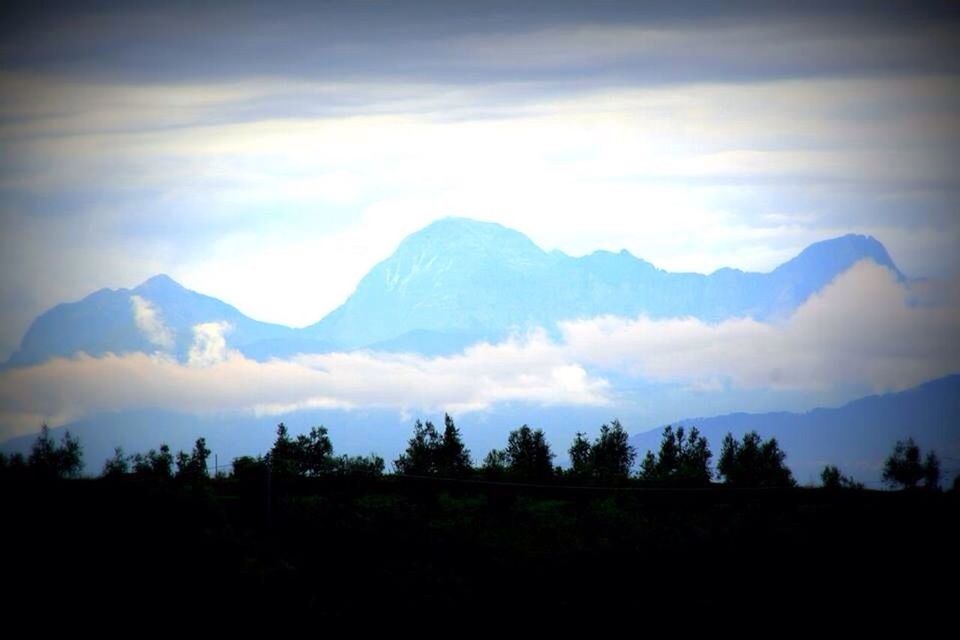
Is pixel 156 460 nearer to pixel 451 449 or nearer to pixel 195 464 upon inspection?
pixel 195 464

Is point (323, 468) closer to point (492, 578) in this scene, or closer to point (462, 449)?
point (492, 578)

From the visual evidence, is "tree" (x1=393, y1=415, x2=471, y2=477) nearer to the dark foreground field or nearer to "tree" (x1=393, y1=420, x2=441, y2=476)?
"tree" (x1=393, y1=420, x2=441, y2=476)

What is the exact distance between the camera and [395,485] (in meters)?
57.8

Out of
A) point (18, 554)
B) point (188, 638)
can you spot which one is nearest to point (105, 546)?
point (18, 554)

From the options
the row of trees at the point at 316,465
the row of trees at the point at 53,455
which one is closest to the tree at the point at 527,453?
the row of trees at the point at 316,465

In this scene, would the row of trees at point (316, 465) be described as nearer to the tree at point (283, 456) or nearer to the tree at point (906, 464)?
the tree at point (283, 456)

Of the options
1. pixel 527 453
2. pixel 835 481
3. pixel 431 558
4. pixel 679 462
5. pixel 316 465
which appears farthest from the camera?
pixel 679 462

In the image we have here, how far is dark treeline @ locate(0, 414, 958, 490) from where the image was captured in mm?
55781

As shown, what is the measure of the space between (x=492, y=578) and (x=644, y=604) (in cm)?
567

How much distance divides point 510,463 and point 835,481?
19.6m

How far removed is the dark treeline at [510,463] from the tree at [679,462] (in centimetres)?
11

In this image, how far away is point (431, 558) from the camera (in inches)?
1746

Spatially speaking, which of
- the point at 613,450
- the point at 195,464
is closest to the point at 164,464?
the point at 195,464

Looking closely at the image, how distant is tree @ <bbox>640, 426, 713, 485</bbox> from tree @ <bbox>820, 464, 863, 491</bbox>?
6719 mm
